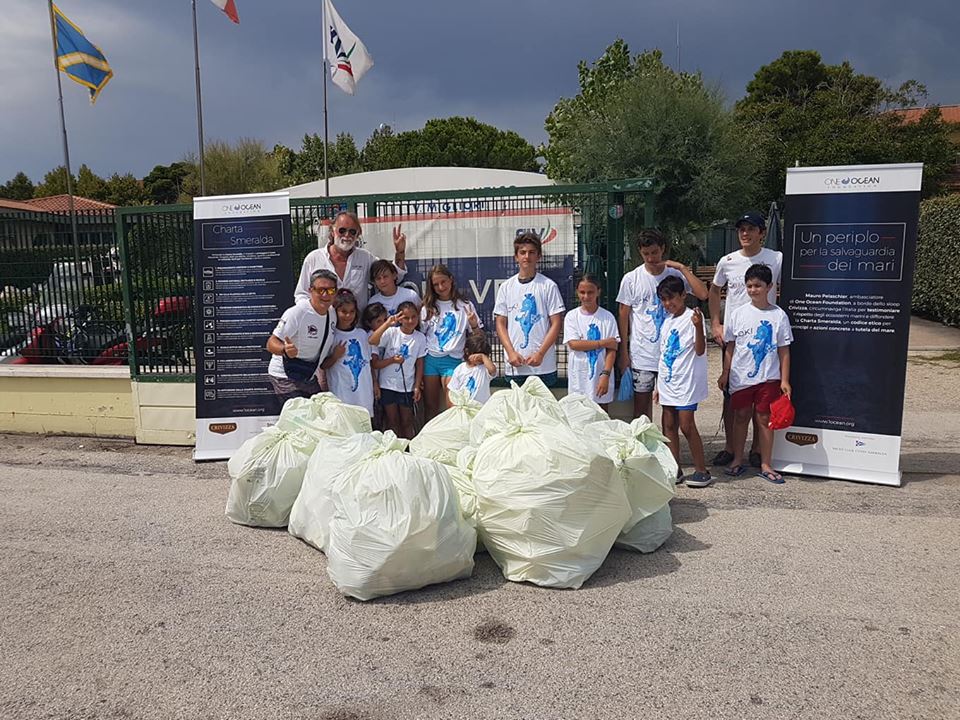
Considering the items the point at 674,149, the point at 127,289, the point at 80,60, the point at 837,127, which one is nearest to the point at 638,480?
the point at 127,289

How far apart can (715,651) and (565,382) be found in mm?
3340

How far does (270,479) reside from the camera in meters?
4.70

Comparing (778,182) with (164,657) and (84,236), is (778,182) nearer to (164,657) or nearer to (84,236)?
(84,236)

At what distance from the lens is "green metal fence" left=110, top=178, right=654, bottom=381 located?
621cm

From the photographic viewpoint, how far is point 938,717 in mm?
2684

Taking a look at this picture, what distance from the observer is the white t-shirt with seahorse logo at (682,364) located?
5.33 metres

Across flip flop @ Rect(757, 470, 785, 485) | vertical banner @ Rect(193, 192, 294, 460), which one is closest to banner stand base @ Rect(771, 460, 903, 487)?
flip flop @ Rect(757, 470, 785, 485)

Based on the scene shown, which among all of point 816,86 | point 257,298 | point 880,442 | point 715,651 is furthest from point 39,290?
point 816,86

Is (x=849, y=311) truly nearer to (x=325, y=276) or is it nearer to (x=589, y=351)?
(x=589, y=351)

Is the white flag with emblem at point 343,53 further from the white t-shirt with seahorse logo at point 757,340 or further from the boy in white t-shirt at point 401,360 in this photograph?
the white t-shirt with seahorse logo at point 757,340

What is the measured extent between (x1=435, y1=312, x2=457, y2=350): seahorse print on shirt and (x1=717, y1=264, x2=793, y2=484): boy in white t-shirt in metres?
2.09

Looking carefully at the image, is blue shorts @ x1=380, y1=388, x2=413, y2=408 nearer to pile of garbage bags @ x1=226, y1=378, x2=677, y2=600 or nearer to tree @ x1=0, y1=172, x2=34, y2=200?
pile of garbage bags @ x1=226, y1=378, x2=677, y2=600

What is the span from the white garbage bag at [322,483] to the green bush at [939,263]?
42.8 ft

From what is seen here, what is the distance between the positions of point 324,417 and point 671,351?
254 centimetres
